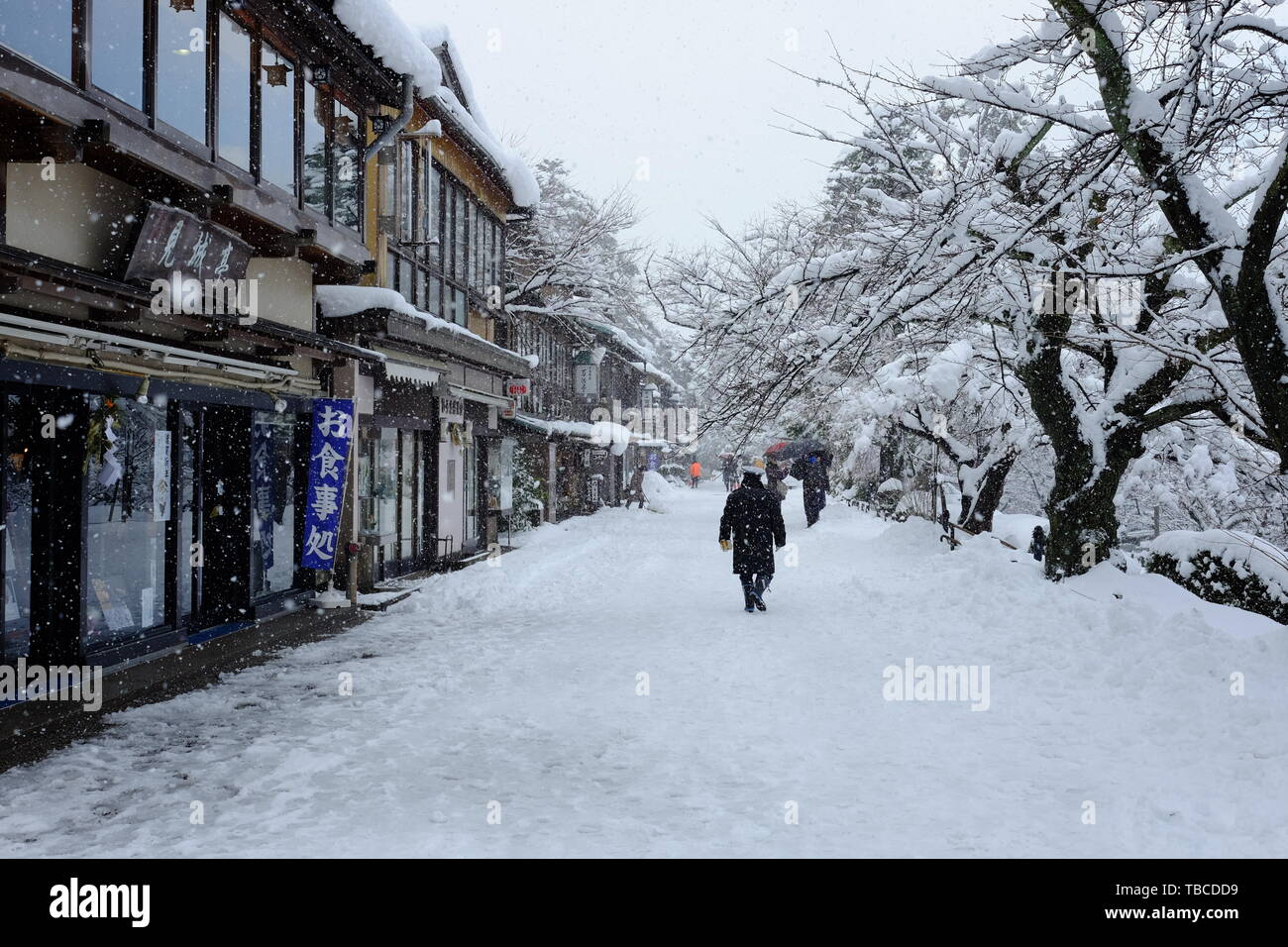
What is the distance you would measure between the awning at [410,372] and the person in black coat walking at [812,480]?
49.2 feet

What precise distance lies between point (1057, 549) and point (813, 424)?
78.2 ft

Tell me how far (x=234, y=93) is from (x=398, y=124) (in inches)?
135

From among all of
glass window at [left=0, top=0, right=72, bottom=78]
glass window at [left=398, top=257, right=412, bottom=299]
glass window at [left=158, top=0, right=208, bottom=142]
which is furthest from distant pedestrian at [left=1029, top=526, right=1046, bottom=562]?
glass window at [left=0, top=0, right=72, bottom=78]

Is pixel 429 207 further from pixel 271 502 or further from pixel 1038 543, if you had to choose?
pixel 1038 543

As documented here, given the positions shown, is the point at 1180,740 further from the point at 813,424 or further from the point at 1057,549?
the point at 813,424

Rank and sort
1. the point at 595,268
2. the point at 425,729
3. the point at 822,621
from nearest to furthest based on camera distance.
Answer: the point at 425,729, the point at 822,621, the point at 595,268

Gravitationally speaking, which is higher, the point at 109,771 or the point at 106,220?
the point at 106,220

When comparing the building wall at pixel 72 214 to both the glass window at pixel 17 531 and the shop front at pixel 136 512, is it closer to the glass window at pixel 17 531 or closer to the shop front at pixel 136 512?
the shop front at pixel 136 512

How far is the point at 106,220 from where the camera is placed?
314 inches

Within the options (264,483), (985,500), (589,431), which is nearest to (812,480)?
(985,500)

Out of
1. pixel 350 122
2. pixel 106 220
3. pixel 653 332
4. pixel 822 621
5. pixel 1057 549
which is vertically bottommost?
pixel 822 621

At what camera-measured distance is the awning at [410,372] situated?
14.4 m

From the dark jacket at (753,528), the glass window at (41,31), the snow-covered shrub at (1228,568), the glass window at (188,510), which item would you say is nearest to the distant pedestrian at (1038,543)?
the snow-covered shrub at (1228,568)
